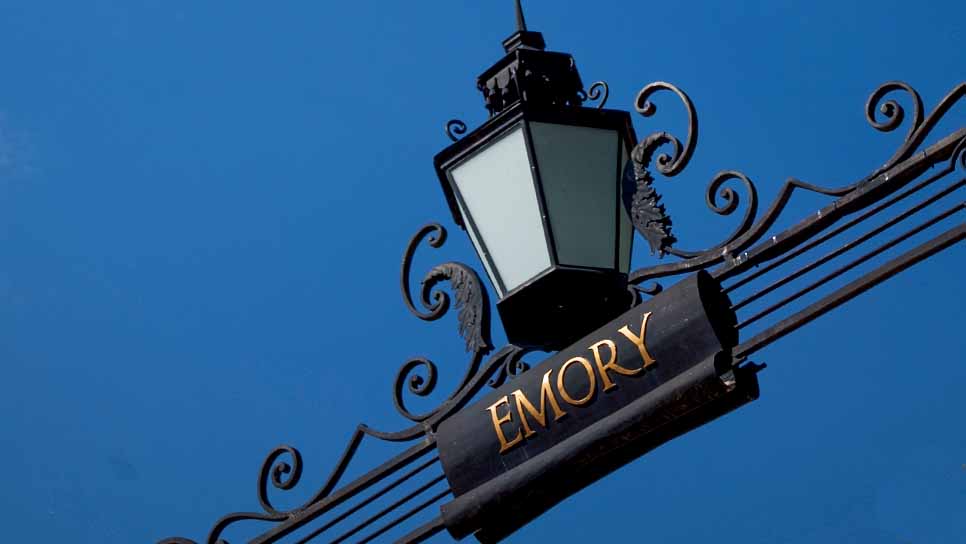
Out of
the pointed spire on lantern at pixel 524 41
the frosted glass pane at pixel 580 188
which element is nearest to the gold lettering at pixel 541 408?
the frosted glass pane at pixel 580 188

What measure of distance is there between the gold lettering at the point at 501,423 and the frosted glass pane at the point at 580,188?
250 mm

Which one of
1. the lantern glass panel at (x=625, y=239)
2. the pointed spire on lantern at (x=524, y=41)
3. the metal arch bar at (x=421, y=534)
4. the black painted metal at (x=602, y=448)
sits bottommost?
the black painted metal at (x=602, y=448)

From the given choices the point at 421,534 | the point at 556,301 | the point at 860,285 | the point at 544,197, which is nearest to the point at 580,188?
the point at 544,197

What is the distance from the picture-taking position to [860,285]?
7.90 feet

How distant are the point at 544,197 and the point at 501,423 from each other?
0.39m

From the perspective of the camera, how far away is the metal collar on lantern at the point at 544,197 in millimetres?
2613

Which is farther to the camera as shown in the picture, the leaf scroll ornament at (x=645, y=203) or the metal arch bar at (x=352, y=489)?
the metal arch bar at (x=352, y=489)

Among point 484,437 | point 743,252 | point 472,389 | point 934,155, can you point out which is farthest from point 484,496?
point 934,155

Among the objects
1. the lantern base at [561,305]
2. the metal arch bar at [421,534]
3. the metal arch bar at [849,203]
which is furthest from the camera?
the metal arch bar at [421,534]

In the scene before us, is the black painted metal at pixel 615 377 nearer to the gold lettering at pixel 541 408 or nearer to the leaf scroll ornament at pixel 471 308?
the gold lettering at pixel 541 408

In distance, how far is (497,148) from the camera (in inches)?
109

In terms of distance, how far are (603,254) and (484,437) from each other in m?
0.35

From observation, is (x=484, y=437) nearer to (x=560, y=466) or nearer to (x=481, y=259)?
(x=560, y=466)

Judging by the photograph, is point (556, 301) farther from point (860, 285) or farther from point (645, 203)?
point (860, 285)
